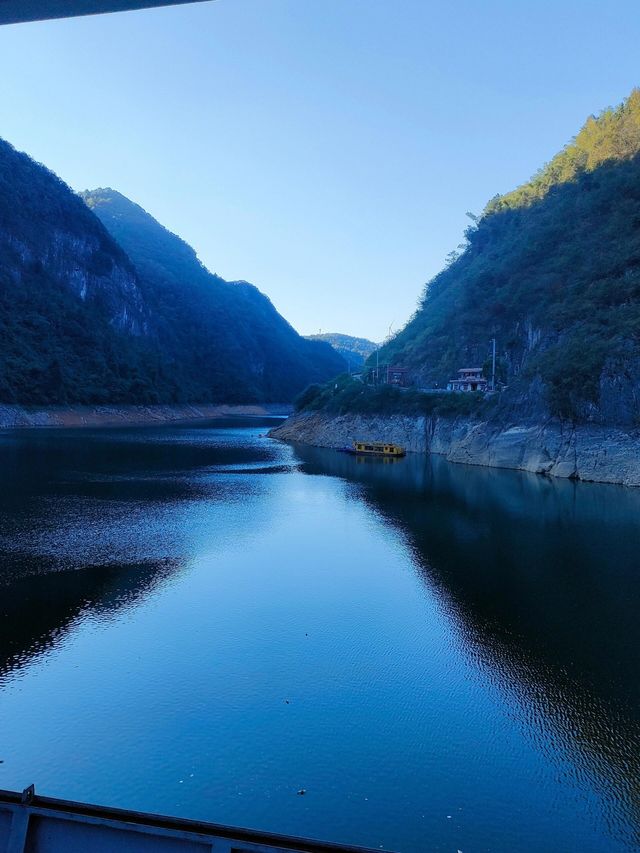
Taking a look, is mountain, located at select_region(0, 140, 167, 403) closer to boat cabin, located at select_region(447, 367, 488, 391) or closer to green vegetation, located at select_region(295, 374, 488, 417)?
green vegetation, located at select_region(295, 374, 488, 417)

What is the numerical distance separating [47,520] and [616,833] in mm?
27057

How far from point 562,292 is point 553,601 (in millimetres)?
49567

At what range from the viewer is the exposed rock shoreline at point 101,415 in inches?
3812

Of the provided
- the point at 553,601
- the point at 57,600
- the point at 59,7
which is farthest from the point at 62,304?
the point at 59,7

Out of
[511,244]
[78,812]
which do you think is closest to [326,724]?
[78,812]

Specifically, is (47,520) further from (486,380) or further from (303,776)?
(486,380)

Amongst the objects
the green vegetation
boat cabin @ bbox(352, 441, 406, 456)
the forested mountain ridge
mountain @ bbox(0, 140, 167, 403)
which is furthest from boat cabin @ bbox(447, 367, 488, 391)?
mountain @ bbox(0, 140, 167, 403)

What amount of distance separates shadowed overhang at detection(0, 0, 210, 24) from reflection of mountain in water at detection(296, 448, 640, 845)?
13084 mm

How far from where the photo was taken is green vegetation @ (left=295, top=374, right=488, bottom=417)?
6269cm

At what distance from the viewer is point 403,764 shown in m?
10.7

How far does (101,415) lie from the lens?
117062 mm

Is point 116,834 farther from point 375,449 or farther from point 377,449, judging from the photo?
point 375,449

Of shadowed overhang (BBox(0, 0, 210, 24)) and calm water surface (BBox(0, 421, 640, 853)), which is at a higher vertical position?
shadowed overhang (BBox(0, 0, 210, 24))

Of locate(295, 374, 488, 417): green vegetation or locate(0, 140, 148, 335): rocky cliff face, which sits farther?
locate(0, 140, 148, 335): rocky cliff face
